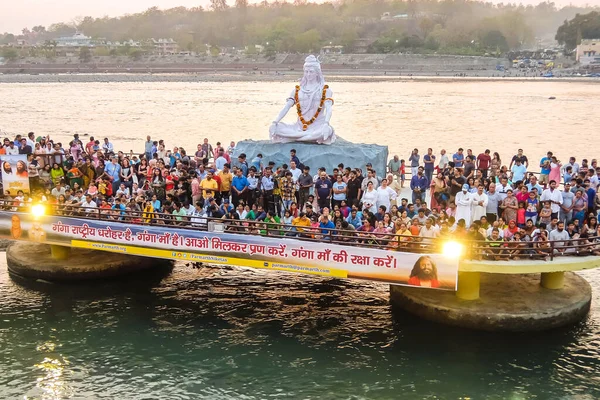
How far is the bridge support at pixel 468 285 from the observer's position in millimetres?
16016

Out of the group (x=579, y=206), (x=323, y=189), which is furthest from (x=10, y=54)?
(x=579, y=206)

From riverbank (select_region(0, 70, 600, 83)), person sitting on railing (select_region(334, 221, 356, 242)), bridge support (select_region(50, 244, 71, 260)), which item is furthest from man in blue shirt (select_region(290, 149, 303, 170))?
riverbank (select_region(0, 70, 600, 83))

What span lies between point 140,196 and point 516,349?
10.2 m

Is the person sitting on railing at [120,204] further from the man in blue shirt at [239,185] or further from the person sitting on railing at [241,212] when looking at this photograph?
the person sitting on railing at [241,212]

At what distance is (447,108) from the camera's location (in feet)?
283

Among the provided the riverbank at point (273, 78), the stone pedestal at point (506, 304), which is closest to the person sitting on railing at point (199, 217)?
the stone pedestal at point (506, 304)

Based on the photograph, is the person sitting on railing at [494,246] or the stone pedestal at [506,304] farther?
the stone pedestal at [506,304]

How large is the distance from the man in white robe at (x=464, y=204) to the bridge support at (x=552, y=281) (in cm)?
270

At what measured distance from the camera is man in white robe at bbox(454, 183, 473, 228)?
52.4 ft

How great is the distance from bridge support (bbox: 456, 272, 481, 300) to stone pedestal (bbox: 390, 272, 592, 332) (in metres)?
0.05

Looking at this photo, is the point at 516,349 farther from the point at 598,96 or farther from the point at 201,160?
the point at 598,96

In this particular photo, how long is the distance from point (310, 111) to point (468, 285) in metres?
8.10

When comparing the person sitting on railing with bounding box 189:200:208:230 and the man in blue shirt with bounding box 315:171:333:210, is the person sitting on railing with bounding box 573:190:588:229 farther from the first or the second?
the person sitting on railing with bounding box 189:200:208:230

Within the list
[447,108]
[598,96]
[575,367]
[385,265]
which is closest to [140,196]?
[385,265]
